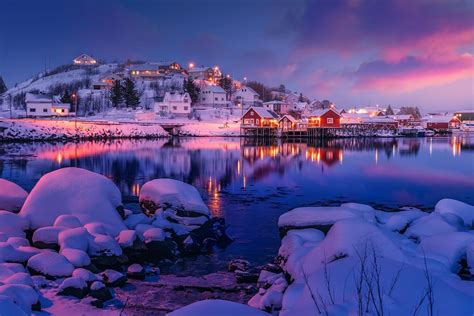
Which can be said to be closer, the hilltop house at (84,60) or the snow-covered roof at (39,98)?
the snow-covered roof at (39,98)

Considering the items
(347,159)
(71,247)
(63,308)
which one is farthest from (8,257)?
(347,159)

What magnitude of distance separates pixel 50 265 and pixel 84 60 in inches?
6521

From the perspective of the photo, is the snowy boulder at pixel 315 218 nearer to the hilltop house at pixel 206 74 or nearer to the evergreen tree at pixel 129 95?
the evergreen tree at pixel 129 95

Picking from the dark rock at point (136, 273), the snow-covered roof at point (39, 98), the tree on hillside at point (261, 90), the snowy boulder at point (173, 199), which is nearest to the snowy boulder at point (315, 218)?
the dark rock at point (136, 273)

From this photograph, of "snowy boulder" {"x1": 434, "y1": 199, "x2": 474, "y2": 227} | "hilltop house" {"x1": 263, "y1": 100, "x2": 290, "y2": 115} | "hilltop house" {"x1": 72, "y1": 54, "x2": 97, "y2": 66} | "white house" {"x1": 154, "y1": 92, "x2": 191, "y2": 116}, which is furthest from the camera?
"hilltop house" {"x1": 72, "y1": 54, "x2": 97, "y2": 66}

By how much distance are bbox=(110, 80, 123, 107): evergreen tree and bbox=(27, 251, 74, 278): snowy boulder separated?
90.0 metres

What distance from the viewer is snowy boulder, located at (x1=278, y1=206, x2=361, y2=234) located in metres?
10.6

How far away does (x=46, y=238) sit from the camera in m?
10.9

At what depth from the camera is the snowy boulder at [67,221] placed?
1145cm

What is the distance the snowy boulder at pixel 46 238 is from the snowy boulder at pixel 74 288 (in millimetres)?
2475

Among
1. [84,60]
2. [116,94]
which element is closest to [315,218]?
[116,94]

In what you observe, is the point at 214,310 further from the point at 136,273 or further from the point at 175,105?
the point at 175,105

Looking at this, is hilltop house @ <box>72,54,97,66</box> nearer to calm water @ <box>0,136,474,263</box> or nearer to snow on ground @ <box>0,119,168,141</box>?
snow on ground @ <box>0,119,168,141</box>

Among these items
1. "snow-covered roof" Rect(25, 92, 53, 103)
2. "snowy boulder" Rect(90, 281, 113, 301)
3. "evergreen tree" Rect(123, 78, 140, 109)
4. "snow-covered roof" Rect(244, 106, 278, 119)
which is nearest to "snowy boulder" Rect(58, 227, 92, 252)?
"snowy boulder" Rect(90, 281, 113, 301)
